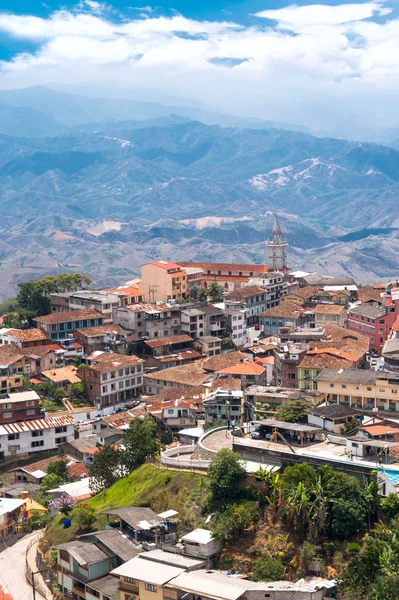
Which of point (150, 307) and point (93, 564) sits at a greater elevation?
point (150, 307)

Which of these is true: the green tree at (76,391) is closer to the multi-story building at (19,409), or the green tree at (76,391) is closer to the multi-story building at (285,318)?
the multi-story building at (19,409)

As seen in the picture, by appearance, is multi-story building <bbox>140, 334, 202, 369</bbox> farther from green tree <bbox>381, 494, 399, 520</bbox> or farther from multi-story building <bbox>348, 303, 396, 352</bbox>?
green tree <bbox>381, 494, 399, 520</bbox>

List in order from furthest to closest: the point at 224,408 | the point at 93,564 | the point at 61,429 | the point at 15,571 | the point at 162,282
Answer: the point at 162,282 < the point at 61,429 < the point at 224,408 < the point at 15,571 < the point at 93,564

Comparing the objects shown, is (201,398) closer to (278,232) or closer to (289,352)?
(289,352)

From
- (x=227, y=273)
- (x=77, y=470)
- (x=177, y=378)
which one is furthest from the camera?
(x=227, y=273)

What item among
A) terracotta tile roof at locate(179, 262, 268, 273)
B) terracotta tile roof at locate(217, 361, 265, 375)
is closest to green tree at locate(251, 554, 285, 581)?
terracotta tile roof at locate(217, 361, 265, 375)

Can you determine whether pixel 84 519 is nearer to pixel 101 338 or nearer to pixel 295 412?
pixel 295 412

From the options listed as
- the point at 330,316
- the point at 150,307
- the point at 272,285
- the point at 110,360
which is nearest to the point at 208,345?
the point at 150,307

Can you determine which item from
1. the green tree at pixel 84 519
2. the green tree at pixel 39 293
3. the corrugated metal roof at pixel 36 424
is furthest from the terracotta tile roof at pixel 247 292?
the green tree at pixel 84 519
